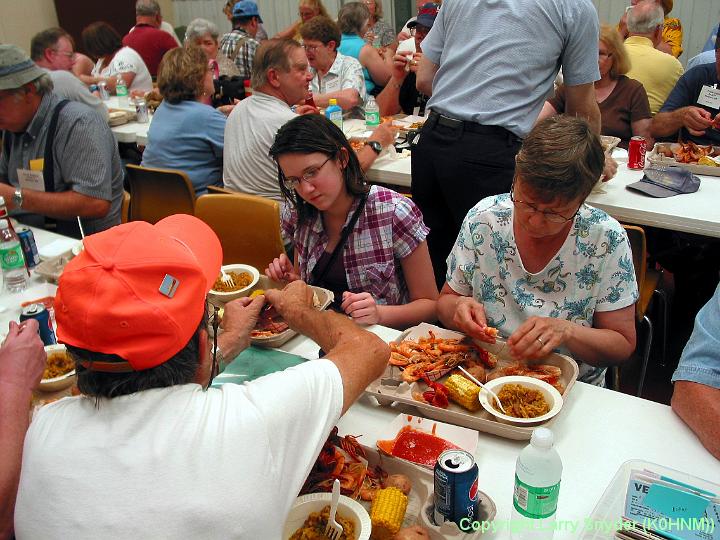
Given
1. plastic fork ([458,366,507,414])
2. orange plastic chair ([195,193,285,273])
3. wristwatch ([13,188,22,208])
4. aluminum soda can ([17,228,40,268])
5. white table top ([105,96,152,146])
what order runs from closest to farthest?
plastic fork ([458,366,507,414]) < aluminum soda can ([17,228,40,268]) < orange plastic chair ([195,193,285,273]) < wristwatch ([13,188,22,208]) < white table top ([105,96,152,146])

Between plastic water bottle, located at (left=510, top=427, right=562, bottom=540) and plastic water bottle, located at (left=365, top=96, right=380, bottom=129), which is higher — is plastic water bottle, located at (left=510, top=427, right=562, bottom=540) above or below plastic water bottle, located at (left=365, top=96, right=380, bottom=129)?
above

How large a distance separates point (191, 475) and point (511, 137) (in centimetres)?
264

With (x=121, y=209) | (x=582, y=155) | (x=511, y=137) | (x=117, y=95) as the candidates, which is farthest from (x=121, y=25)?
(x=582, y=155)

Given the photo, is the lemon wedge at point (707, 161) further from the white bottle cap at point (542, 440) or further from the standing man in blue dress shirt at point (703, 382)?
the white bottle cap at point (542, 440)

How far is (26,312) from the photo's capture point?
6.93ft

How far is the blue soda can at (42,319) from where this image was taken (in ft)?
6.88

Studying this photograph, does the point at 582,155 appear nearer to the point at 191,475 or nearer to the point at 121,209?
the point at 191,475

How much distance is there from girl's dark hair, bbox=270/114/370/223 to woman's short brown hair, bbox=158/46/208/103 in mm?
1989

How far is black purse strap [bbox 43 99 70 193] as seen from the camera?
3357 millimetres

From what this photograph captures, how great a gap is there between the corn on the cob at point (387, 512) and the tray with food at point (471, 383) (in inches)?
13.9

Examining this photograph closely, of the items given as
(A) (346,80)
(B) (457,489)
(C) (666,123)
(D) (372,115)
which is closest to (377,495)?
(B) (457,489)

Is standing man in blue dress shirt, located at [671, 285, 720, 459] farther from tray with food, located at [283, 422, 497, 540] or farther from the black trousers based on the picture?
the black trousers

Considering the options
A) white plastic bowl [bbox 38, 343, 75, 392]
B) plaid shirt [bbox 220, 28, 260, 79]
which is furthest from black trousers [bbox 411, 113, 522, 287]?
plaid shirt [bbox 220, 28, 260, 79]

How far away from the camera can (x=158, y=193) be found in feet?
12.8
